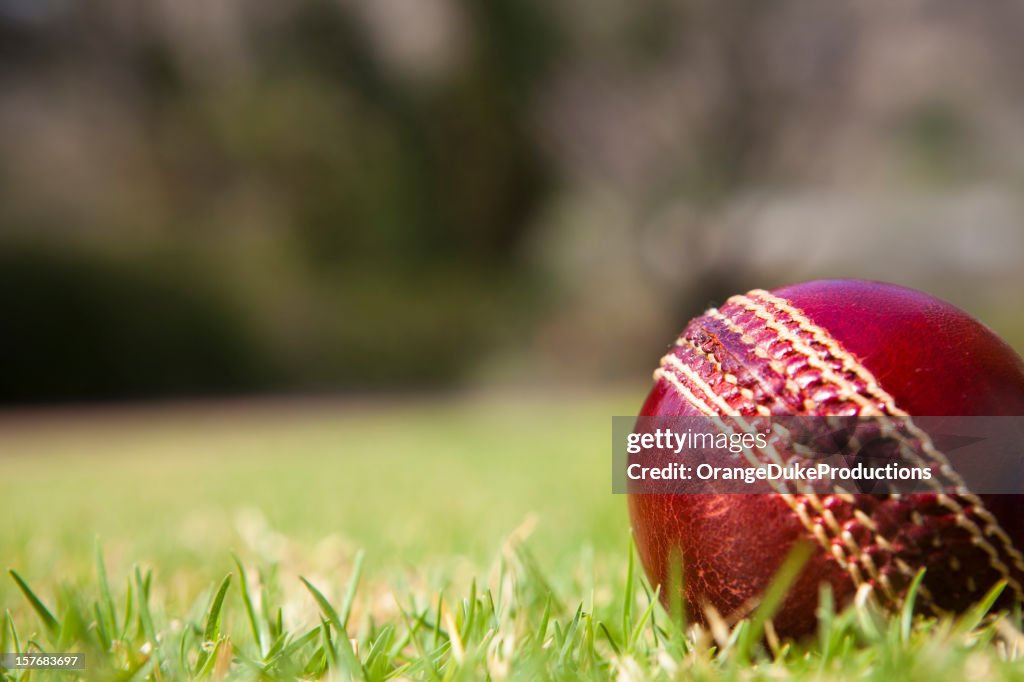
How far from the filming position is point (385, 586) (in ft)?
6.44

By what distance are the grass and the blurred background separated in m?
8.10

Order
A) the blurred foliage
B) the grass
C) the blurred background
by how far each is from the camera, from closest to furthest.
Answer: the grass < the blurred foliage < the blurred background

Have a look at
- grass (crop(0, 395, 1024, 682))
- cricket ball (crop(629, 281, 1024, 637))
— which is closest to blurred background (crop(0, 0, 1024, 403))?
grass (crop(0, 395, 1024, 682))

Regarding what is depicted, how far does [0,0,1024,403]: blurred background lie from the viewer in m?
14.0

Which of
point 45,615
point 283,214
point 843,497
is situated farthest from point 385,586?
point 283,214

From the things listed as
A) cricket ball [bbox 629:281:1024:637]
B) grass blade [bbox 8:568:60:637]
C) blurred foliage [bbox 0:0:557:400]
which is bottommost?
grass blade [bbox 8:568:60:637]

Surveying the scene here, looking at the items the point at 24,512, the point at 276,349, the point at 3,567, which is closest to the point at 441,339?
the point at 276,349

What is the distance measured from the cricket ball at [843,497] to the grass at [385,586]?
0.04 m

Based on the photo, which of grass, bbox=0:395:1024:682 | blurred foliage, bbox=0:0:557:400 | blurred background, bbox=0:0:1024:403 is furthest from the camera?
blurred background, bbox=0:0:1024:403

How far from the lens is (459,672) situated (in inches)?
46.6

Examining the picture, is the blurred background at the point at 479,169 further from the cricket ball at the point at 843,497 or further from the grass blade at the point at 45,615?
the cricket ball at the point at 843,497

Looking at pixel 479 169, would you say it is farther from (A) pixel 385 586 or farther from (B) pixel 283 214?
(A) pixel 385 586

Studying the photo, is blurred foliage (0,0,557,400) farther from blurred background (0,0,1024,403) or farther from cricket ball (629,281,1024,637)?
cricket ball (629,281,1024,637)

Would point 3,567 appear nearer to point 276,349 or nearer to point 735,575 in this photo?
point 735,575
